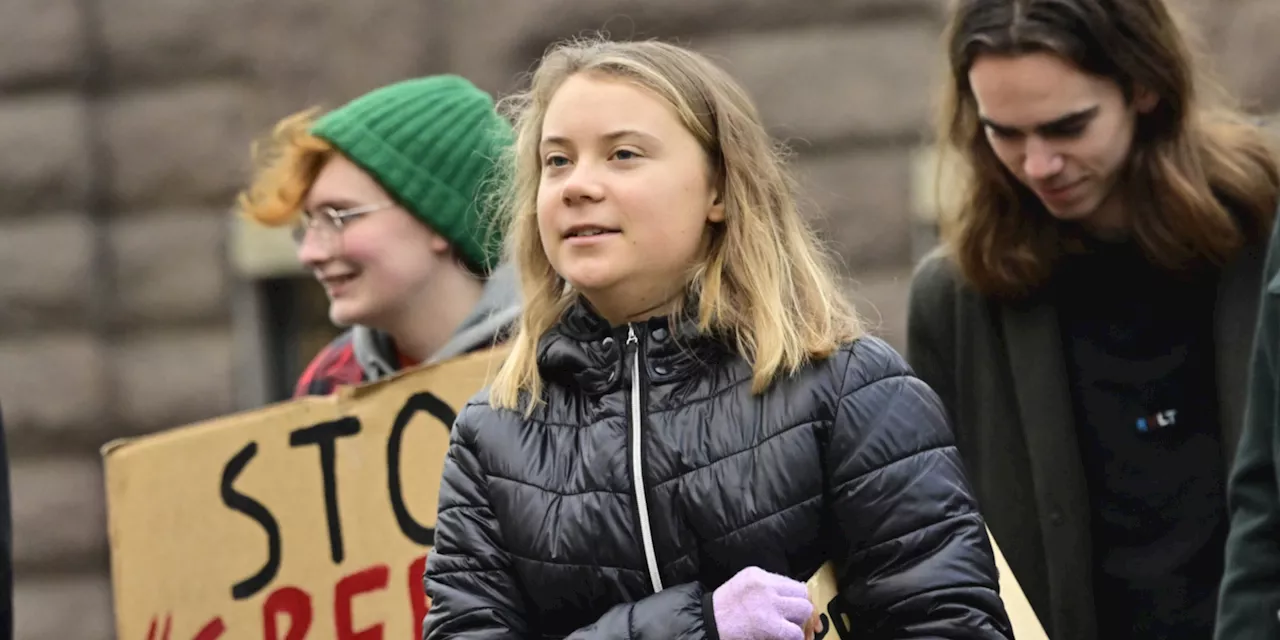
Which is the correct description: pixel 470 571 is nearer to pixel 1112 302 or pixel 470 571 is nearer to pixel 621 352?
pixel 621 352

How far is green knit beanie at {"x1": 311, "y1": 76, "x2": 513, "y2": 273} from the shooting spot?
348cm

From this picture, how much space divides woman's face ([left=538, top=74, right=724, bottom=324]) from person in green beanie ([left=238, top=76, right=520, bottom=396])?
104 centimetres

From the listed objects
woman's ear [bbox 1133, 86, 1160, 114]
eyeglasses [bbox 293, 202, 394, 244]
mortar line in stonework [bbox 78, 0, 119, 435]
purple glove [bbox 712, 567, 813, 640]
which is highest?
mortar line in stonework [bbox 78, 0, 119, 435]

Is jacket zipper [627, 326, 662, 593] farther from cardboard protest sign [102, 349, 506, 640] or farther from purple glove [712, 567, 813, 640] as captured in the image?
cardboard protest sign [102, 349, 506, 640]

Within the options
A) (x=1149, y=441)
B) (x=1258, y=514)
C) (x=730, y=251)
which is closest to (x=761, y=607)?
(x=730, y=251)

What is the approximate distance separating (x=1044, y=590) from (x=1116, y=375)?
0.37 metres

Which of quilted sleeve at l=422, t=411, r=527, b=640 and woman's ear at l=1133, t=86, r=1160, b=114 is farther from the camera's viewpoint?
woman's ear at l=1133, t=86, r=1160, b=114

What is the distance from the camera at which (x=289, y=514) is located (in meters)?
3.29

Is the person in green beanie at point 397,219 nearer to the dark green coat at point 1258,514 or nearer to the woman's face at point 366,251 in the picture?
the woman's face at point 366,251

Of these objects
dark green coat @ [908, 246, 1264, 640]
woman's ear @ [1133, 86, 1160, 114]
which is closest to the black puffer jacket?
dark green coat @ [908, 246, 1264, 640]

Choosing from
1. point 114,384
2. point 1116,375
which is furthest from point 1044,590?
point 114,384

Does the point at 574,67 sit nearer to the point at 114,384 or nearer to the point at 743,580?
the point at 743,580

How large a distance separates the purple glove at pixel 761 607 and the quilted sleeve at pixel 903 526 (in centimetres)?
10

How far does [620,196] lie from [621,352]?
182 millimetres
